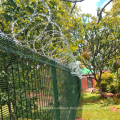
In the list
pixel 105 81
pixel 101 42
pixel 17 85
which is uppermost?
pixel 101 42

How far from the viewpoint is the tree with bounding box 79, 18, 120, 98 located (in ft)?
34.4

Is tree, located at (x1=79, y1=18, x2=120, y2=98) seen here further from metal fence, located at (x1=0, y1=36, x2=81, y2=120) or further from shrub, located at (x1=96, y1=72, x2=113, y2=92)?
metal fence, located at (x1=0, y1=36, x2=81, y2=120)

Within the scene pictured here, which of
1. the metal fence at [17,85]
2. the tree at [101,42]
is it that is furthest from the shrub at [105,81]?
the metal fence at [17,85]

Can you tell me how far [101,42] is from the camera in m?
10.9

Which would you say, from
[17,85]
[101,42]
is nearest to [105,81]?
[101,42]

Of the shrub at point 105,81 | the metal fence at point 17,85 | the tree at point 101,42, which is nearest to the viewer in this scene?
the metal fence at point 17,85

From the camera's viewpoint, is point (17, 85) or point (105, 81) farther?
point (105, 81)

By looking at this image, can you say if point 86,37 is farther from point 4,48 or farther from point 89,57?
point 4,48

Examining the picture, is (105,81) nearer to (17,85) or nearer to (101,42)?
→ (101,42)

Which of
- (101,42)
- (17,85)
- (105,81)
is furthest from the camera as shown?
(105,81)

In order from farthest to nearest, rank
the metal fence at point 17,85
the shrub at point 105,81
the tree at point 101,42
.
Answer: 1. the shrub at point 105,81
2. the tree at point 101,42
3. the metal fence at point 17,85

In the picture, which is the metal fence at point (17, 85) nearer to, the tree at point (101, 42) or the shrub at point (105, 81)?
the tree at point (101, 42)

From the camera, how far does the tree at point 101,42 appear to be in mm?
10498

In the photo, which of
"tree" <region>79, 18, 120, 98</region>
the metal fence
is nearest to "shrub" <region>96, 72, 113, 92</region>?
"tree" <region>79, 18, 120, 98</region>
